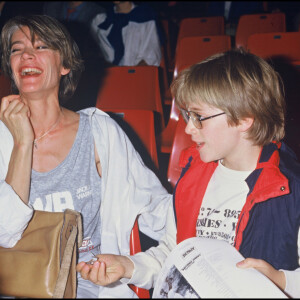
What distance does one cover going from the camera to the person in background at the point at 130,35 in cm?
437

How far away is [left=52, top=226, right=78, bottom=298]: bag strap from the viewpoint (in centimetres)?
98

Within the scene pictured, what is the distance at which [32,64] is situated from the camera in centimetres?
147

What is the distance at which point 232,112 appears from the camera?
3.97 ft

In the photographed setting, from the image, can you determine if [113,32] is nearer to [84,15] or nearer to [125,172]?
[84,15]

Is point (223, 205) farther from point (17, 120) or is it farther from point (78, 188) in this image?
point (17, 120)

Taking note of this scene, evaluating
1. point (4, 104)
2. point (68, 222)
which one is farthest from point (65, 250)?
point (4, 104)

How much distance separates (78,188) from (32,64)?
515 mm

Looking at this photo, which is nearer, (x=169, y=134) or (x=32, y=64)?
(x=32, y=64)

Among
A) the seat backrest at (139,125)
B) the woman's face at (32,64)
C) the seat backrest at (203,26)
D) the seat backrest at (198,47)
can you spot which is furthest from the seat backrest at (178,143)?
the seat backrest at (203,26)

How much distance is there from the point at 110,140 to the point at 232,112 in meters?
0.53

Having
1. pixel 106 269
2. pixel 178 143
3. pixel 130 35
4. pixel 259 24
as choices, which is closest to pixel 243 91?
pixel 106 269

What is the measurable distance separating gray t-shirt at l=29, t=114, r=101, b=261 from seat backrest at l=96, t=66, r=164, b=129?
151 cm

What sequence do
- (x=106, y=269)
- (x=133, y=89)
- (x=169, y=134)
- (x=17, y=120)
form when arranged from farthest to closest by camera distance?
1. (x=133, y=89)
2. (x=169, y=134)
3. (x=17, y=120)
4. (x=106, y=269)

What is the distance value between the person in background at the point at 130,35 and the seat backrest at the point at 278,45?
139cm
